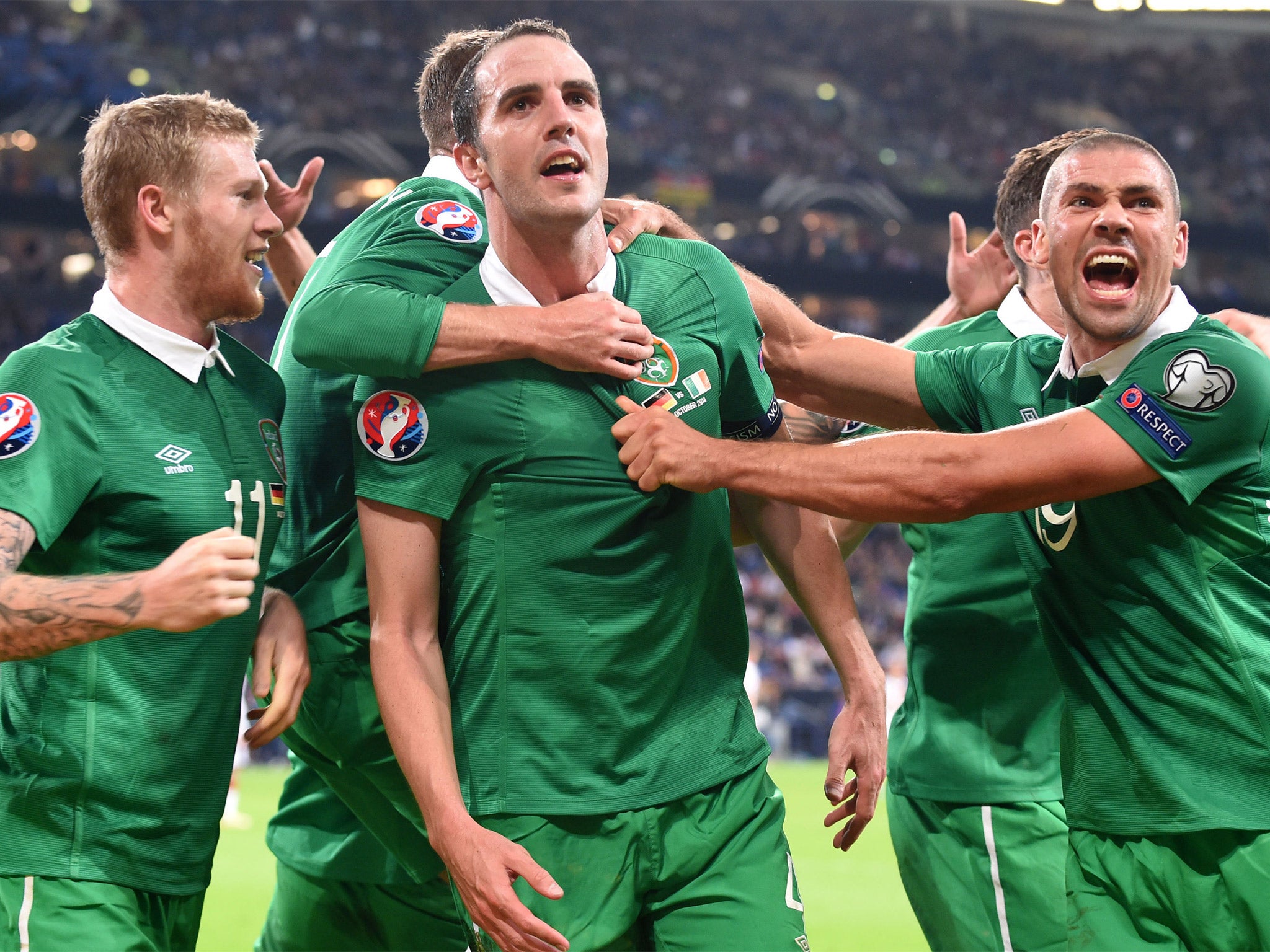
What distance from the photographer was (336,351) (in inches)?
122

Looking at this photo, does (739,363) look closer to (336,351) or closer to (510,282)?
(510,282)

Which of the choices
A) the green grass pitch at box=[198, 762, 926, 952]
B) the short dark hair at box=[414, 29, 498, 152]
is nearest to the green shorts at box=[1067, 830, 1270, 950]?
the short dark hair at box=[414, 29, 498, 152]

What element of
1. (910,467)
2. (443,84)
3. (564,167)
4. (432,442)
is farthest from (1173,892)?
(443,84)

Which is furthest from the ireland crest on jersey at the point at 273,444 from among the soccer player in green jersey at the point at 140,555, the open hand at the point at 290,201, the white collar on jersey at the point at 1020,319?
the white collar on jersey at the point at 1020,319

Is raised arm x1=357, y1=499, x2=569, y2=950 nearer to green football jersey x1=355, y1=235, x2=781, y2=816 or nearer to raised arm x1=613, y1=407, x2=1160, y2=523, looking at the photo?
green football jersey x1=355, y1=235, x2=781, y2=816

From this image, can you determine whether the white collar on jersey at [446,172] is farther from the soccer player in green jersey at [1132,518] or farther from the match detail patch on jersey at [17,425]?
the match detail patch on jersey at [17,425]

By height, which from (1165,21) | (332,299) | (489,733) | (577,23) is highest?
(1165,21)

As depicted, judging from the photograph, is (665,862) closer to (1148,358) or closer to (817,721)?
(1148,358)

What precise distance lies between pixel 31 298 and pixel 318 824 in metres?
23.5

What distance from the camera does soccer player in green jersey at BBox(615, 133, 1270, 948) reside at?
9.63ft

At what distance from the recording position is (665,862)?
3.07m

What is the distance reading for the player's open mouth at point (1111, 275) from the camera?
10.4 feet

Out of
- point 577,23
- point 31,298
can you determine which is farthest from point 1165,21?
point 31,298

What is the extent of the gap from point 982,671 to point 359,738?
198 centimetres
